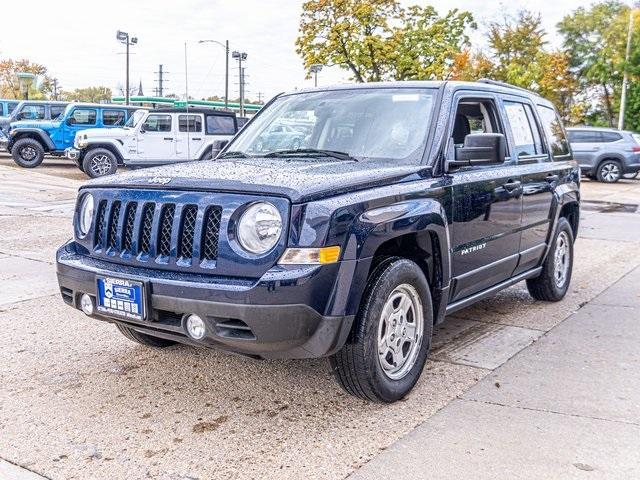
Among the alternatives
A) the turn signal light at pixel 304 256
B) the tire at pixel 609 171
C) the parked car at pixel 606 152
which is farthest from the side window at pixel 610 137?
the turn signal light at pixel 304 256

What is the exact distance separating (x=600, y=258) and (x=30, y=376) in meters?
6.87

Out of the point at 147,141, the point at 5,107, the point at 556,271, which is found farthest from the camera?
the point at 5,107

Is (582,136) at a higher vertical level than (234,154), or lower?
higher

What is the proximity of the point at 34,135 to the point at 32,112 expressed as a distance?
1.37m

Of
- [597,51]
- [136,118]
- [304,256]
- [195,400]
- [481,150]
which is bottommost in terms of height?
[195,400]

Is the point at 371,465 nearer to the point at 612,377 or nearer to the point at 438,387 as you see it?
the point at 438,387

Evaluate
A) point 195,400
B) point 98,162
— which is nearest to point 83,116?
point 98,162

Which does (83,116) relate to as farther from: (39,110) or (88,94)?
(88,94)

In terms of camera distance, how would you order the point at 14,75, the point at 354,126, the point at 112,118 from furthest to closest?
1. the point at 14,75
2. the point at 112,118
3. the point at 354,126

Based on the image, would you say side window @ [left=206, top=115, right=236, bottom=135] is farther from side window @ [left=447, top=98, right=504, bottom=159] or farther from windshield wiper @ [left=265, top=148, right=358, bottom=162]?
windshield wiper @ [left=265, top=148, right=358, bottom=162]

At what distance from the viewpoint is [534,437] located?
3.37 m

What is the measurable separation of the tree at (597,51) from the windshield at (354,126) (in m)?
41.2

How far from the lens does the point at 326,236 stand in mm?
3205

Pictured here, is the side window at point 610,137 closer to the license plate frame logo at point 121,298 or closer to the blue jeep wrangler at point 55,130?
the blue jeep wrangler at point 55,130
